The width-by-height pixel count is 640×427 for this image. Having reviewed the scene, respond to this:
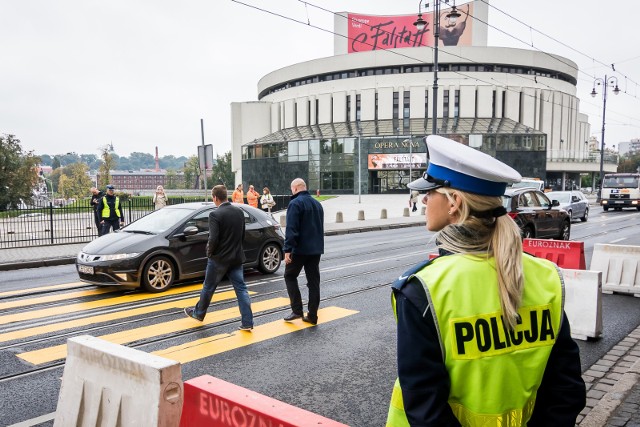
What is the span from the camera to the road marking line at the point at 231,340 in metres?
5.66

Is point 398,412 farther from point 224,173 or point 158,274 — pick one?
point 224,173

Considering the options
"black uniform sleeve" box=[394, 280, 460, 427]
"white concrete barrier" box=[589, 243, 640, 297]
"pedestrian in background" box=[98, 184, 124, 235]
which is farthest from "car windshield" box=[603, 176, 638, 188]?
"black uniform sleeve" box=[394, 280, 460, 427]

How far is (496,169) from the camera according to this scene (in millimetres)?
1696

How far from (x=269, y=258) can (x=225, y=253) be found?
4037 millimetres

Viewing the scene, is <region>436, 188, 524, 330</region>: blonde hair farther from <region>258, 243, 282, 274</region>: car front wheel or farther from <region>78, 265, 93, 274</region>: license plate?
<region>258, 243, 282, 274</region>: car front wheel

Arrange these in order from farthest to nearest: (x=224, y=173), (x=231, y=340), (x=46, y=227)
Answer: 1. (x=224, y=173)
2. (x=46, y=227)
3. (x=231, y=340)

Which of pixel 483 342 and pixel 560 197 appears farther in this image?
pixel 560 197

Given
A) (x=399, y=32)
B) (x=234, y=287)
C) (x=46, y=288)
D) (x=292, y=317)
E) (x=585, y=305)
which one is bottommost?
(x=46, y=288)

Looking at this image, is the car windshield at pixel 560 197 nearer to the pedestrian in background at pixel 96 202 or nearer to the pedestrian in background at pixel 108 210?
the pedestrian in background at pixel 108 210

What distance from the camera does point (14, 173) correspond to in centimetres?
4878

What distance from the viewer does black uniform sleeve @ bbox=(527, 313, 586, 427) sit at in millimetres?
1738

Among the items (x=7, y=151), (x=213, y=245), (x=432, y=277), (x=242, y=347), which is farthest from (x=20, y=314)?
(x=7, y=151)

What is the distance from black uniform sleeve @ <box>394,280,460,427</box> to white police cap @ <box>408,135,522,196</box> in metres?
0.39

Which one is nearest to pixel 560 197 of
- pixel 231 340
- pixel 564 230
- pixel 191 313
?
pixel 564 230
